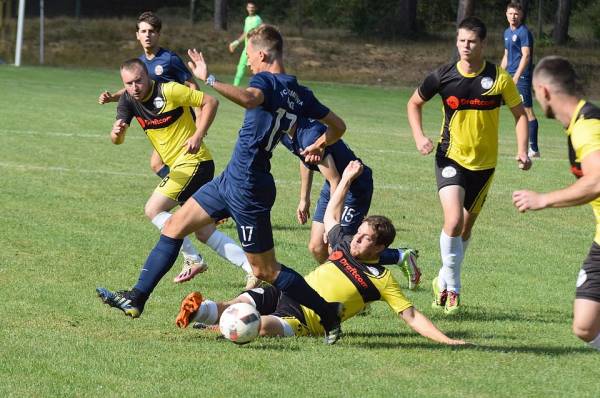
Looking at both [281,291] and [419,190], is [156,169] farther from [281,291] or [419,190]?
[419,190]

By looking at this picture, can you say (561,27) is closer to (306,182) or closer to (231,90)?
(306,182)

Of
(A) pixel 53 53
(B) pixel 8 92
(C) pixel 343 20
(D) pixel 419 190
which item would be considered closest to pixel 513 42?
(D) pixel 419 190

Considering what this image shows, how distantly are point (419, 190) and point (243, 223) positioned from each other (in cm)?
864

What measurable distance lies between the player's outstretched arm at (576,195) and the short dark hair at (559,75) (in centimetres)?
47

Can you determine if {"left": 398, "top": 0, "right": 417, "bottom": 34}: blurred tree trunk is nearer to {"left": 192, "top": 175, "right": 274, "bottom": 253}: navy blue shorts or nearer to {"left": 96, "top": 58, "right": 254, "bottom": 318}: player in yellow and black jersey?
{"left": 96, "top": 58, "right": 254, "bottom": 318}: player in yellow and black jersey

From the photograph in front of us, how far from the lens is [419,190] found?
1588 centimetres

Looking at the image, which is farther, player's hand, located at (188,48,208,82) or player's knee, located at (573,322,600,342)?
player's hand, located at (188,48,208,82)

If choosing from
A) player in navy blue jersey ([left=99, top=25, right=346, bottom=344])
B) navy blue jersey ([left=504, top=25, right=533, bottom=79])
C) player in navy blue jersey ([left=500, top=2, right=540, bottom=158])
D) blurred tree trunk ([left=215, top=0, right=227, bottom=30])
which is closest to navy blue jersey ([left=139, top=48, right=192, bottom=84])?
Answer: player in navy blue jersey ([left=99, top=25, right=346, bottom=344])

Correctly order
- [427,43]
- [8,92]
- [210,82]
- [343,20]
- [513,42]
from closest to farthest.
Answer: [210,82] < [513,42] < [8,92] < [427,43] < [343,20]

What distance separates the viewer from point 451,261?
29.9 ft

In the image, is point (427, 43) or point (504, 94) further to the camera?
point (427, 43)

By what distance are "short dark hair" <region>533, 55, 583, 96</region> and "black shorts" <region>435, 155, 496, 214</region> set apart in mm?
2813

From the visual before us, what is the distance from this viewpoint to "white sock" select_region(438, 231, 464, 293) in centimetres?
905

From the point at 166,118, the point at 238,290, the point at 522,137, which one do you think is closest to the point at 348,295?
the point at 238,290
